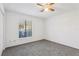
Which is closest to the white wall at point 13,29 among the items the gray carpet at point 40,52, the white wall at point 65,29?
the gray carpet at point 40,52

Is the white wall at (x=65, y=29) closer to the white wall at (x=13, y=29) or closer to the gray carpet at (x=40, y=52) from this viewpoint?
the gray carpet at (x=40, y=52)

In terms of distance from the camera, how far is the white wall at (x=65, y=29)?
3.86 m

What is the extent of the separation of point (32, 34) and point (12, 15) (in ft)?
7.35

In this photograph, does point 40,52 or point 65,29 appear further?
point 65,29

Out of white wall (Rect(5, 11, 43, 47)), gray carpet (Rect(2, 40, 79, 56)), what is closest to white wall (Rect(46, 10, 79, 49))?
gray carpet (Rect(2, 40, 79, 56))

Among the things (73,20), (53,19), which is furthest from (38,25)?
(73,20)

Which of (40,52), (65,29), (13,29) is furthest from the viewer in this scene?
(65,29)

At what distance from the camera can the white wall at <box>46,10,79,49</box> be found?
386 centimetres

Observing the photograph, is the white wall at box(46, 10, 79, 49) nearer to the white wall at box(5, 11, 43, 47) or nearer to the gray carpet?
the gray carpet

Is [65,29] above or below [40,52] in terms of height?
above

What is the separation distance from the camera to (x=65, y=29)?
4.50 m

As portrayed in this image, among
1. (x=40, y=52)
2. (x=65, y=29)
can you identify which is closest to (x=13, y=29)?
(x=40, y=52)

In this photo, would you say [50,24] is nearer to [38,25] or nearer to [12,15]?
[38,25]

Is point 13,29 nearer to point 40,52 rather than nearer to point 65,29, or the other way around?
point 40,52
